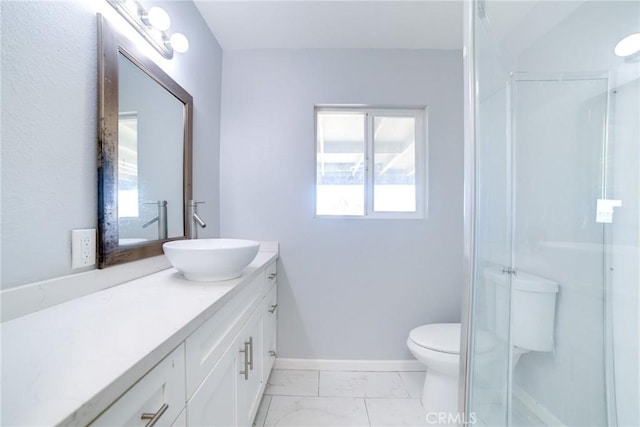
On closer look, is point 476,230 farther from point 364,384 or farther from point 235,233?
point 235,233

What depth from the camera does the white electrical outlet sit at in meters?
0.76

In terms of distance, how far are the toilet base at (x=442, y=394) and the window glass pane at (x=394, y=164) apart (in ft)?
3.52

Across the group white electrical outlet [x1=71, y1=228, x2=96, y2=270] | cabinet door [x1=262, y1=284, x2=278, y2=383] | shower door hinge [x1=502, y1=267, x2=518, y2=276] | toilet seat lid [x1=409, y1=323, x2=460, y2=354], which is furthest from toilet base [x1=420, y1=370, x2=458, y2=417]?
white electrical outlet [x1=71, y1=228, x2=96, y2=270]

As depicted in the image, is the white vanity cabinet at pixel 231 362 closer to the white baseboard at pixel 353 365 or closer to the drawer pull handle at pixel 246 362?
the drawer pull handle at pixel 246 362

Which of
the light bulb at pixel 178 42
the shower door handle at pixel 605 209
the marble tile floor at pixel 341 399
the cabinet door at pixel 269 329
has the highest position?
the light bulb at pixel 178 42

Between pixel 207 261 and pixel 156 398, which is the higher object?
pixel 207 261

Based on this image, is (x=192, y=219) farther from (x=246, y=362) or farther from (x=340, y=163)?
(x=340, y=163)

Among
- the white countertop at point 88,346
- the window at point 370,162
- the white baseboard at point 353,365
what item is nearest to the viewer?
the white countertop at point 88,346

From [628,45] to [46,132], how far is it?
2.09 meters

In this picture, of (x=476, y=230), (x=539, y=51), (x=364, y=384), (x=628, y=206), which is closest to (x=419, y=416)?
(x=364, y=384)

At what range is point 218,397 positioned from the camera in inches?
31.9

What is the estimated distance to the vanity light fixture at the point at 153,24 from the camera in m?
0.94

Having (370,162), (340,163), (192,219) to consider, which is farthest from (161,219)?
(370,162)

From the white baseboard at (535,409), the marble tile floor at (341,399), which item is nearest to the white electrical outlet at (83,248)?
the marble tile floor at (341,399)
